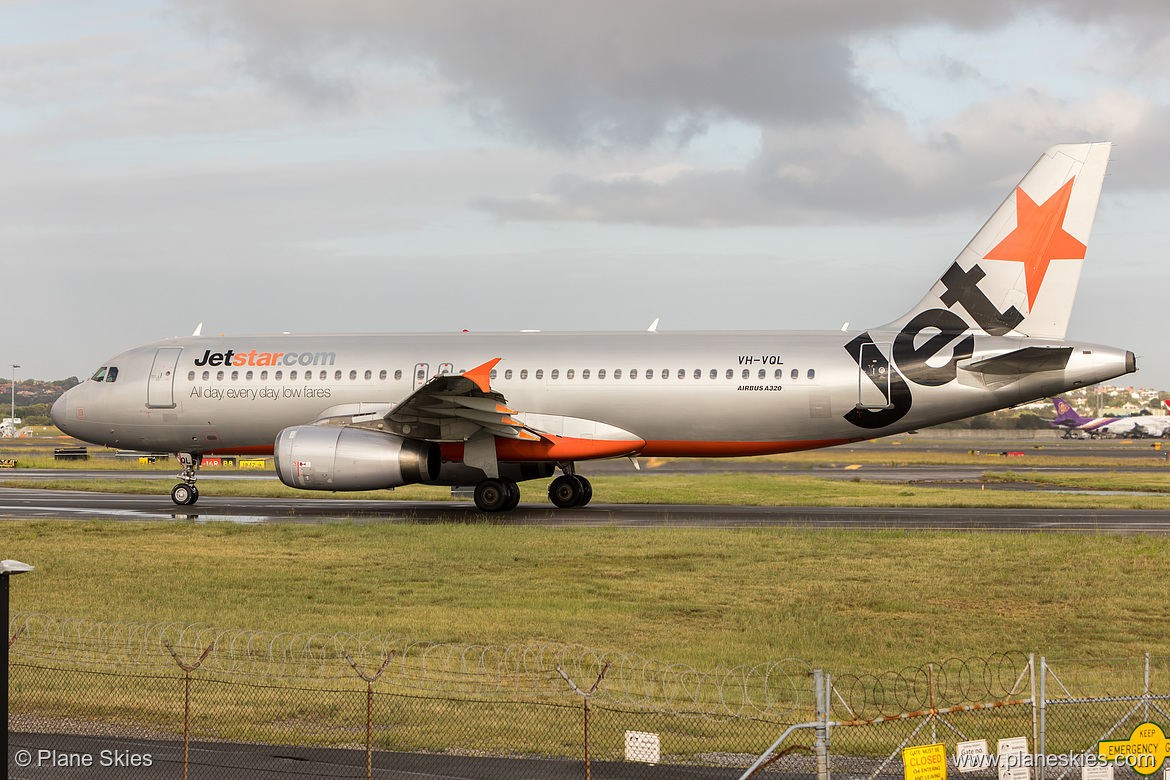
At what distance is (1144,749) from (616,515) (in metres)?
21.1

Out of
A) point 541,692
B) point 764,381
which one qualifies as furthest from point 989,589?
point 764,381

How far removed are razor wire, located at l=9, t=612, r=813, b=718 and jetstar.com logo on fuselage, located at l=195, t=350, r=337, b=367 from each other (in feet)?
55.4

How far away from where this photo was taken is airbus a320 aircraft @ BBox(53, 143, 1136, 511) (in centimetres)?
2725

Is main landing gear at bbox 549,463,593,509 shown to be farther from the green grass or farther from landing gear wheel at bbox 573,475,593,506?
the green grass

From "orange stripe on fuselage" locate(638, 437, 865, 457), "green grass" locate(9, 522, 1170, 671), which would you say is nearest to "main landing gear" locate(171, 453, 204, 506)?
"green grass" locate(9, 522, 1170, 671)

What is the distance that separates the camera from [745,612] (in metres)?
16.1

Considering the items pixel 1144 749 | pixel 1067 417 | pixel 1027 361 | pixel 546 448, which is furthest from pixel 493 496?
pixel 1067 417

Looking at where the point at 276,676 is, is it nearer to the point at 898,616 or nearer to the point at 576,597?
the point at 576,597

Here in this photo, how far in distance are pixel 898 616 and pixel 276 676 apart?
8834 millimetres

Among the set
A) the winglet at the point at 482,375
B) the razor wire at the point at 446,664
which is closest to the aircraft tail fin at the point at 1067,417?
the winglet at the point at 482,375

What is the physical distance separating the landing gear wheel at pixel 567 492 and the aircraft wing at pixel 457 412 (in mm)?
2499

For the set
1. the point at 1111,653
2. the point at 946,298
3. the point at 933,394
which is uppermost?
the point at 946,298

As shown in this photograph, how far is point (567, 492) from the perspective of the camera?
31.0 m

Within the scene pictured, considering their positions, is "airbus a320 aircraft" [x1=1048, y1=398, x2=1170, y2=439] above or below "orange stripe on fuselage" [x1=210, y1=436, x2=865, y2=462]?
above
